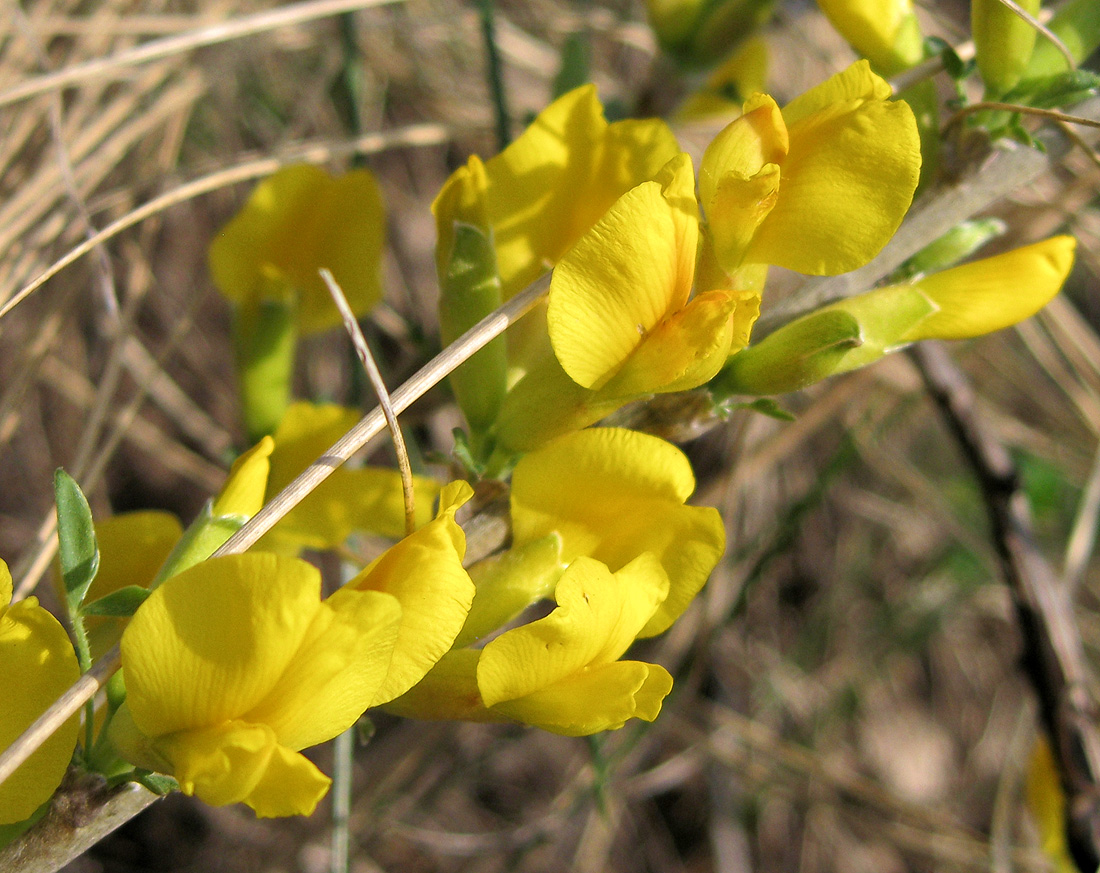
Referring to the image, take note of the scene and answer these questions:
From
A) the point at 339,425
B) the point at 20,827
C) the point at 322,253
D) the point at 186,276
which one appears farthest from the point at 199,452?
the point at 20,827

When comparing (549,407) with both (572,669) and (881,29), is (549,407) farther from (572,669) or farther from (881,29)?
(881,29)

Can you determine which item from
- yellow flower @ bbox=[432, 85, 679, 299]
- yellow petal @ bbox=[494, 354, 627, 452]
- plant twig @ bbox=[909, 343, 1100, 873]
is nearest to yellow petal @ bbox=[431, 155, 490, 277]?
yellow flower @ bbox=[432, 85, 679, 299]

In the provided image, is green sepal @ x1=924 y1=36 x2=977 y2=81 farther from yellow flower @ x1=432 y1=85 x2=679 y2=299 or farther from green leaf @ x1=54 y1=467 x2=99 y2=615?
green leaf @ x1=54 y1=467 x2=99 y2=615

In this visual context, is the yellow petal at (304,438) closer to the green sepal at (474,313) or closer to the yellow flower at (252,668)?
the green sepal at (474,313)

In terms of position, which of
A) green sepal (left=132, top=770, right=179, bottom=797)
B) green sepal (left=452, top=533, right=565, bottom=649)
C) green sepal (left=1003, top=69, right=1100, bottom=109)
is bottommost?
green sepal (left=452, top=533, right=565, bottom=649)

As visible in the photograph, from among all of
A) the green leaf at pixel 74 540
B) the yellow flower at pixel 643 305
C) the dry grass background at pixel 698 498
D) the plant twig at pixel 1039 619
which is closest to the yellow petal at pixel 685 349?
the yellow flower at pixel 643 305

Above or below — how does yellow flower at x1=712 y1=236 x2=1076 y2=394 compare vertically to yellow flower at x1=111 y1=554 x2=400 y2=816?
below

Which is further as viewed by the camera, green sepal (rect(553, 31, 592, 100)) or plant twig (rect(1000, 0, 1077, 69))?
green sepal (rect(553, 31, 592, 100))

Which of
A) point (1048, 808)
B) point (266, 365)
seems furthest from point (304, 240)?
point (1048, 808)

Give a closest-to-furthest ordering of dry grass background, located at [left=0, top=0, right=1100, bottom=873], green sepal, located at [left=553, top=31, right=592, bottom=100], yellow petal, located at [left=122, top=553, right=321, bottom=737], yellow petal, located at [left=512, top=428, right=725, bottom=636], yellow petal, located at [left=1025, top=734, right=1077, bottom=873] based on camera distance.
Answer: yellow petal, located at [left=122, top=553, right=321, bottom=737] < yellow petal, located at [left=512, top=428, right=725, bottom=636] < green sepal, located at [left=553, top=31, right=592, bottom=100] < yellow petal, located at [left=1025, top=734, right=1077, bottom=873] < dry grass background, located at [left=0, top=0, right=1100, bottom=873]
